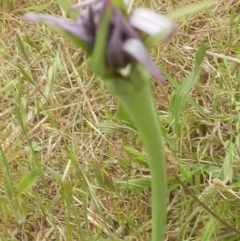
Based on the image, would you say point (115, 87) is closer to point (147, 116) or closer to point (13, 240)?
point (147, 116)

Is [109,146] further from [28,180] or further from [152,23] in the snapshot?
[152,23]

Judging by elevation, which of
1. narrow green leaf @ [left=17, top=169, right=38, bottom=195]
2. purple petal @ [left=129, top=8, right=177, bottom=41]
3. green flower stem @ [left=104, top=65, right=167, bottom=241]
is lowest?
narrow green leaf @ [left=17, top=169, right=38, bottom=195]

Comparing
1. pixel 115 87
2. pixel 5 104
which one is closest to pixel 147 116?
pixel 115 87

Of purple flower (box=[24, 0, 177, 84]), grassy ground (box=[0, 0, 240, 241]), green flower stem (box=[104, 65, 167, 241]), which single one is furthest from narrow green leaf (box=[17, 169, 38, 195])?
purple flower (box=[24, 0, 177, 84])

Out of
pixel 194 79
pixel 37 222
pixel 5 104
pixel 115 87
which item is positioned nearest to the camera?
pixel 115 87

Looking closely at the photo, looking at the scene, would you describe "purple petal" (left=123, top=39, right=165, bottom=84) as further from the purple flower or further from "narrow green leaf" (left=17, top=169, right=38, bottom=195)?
"narrow green leaf" (left=17, top=169, right=38, bottom=195)

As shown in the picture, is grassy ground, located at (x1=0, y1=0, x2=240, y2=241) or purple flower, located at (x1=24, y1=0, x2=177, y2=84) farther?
grassy ground, located at (x1=0, y1=0, x2=240, y2=241)

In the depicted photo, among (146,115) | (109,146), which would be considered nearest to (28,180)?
(109,146)
